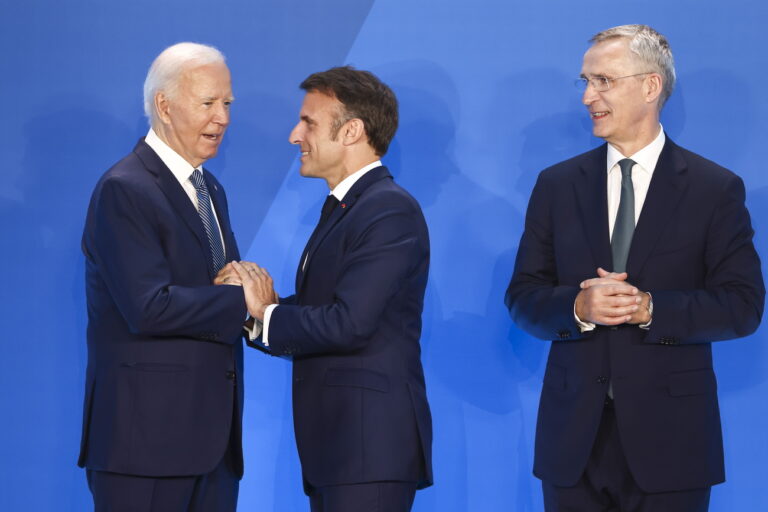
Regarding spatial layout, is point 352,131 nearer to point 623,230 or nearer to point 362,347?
point 362,347

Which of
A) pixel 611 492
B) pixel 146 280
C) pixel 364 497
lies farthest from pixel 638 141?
pixel 146 280

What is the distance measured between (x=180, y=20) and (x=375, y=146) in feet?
4.33

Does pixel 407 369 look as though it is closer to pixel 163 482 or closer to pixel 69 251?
pixel 163 482

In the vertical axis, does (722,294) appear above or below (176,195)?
below

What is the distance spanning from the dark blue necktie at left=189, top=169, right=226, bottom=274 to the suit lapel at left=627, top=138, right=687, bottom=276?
49.3 inches

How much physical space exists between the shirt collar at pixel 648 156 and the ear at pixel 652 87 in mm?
115

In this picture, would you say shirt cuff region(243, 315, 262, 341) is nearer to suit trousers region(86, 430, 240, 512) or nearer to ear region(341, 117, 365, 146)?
suit trousers region(86, 430, 240, 512)

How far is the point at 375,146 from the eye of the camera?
122 inches

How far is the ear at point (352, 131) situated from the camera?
307cm

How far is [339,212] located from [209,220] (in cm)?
41

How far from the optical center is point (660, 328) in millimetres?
2896

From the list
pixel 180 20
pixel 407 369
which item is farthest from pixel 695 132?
pixel 180 20

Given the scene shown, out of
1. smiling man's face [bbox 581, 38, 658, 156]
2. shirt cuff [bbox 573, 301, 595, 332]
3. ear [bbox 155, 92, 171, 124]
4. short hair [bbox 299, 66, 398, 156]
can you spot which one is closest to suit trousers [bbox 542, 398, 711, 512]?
shirt cuff [bbox 573, 301, 595, 332]

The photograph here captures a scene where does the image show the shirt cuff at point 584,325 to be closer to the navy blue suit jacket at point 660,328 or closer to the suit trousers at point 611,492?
the navy blue suit jacket at point 660,328
